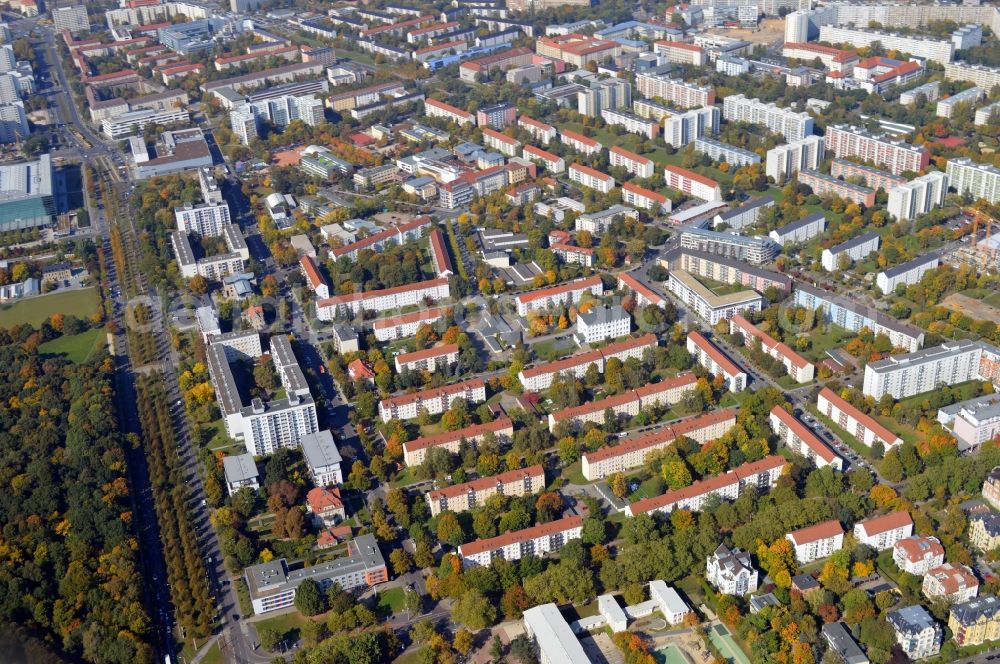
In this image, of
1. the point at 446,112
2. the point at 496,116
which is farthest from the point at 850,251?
the point at 446,112

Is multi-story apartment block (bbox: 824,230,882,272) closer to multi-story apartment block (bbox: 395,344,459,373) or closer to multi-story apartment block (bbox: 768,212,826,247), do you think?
multi-story apartment block (bbox: 768,212,826,247)

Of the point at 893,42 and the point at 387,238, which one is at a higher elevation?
the point at 893,42

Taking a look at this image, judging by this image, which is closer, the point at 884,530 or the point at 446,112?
the point at 884,530

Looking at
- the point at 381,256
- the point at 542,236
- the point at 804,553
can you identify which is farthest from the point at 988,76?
the point at 804,553

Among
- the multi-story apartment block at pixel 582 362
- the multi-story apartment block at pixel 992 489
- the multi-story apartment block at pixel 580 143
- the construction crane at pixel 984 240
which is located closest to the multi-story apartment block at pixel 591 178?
the multi-story apartment block at pixel 580 143

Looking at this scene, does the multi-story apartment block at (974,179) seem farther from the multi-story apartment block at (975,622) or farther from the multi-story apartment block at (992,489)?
the multi-story apartment block at (975,622)

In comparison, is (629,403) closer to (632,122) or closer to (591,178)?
(591,178)

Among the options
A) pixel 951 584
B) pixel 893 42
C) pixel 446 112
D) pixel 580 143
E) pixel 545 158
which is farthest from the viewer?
pixel 893 42
